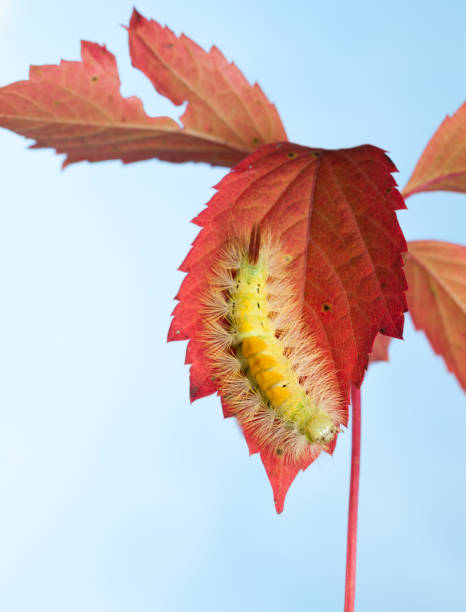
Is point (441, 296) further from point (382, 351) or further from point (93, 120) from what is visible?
point (93, 120)

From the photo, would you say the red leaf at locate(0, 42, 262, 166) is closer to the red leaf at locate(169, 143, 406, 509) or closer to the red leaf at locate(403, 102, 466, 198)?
the red leaf at locate(169, 143, 406, 509)

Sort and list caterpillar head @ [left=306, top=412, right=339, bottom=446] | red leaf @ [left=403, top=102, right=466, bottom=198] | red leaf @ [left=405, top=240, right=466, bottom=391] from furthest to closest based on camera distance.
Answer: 1. red leaf @ [left=405, top=240, right=466, bottom=391]
2. red leaf @ [left=403, top=102, right=466, bottom=198]
3. caterpillar head @ [left=306, top=412, right=339, bottom=446]

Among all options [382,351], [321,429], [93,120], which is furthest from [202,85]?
[382,351]

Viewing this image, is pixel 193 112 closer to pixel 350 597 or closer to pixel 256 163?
pixel 256 163

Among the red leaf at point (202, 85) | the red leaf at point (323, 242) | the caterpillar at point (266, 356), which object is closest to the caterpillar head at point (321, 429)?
the caterpillar at point (266, 356)

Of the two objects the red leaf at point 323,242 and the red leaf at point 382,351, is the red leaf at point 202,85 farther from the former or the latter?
the red leaf at point 382,351

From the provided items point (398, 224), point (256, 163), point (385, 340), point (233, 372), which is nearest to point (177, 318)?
point (233, 372)

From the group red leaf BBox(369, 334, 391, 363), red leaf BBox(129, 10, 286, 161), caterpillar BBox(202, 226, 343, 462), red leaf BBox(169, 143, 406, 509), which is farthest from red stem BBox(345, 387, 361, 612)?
red leaf BBox(129, 10, 286, 161)
